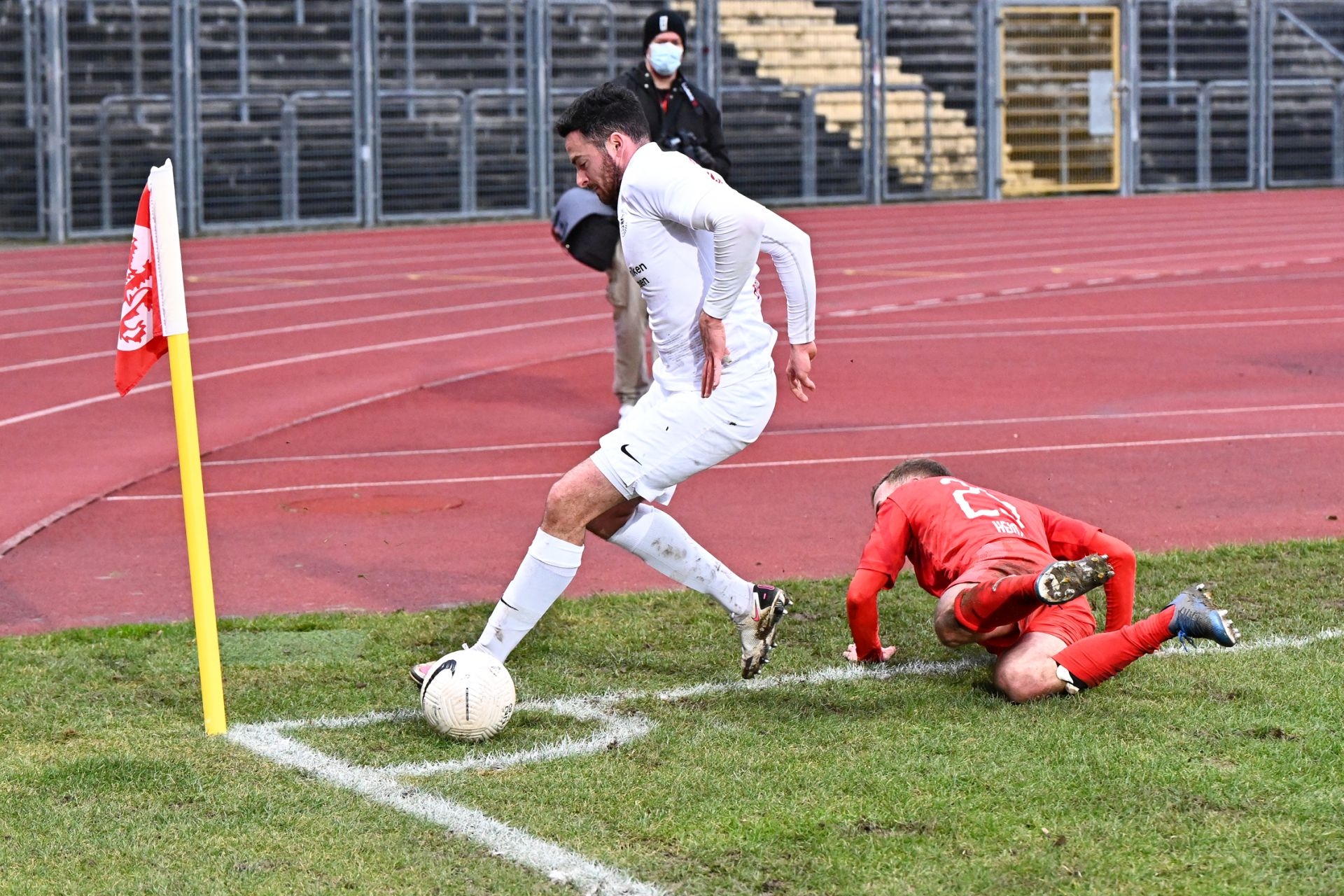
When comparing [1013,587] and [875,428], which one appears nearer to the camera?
[1013,587]

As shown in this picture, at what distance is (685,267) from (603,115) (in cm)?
53

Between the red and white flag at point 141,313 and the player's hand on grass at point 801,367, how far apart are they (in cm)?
195

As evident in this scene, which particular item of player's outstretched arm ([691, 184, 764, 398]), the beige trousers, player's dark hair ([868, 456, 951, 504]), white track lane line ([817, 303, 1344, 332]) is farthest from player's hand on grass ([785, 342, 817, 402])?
white track lane line ([817, 303, 1344, 332])

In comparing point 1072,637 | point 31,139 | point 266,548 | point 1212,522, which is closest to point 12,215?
point 31,139

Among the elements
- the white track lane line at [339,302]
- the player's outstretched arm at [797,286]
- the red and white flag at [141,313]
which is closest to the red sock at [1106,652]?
the player's outstretched arm at [797,286]

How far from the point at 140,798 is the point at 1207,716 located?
2989mm

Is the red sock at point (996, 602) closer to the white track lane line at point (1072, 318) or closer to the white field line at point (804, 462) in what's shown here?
the white field line at point (804, 462)

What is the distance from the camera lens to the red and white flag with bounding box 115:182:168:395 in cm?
539

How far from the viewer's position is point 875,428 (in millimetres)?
10938

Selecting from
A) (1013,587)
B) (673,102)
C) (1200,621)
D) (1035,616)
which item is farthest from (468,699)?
(673,102)

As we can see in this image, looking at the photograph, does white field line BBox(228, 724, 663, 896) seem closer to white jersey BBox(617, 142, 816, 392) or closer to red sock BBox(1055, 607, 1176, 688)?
white jersey BBox(617, 142, 816, 392)

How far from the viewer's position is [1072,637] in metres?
5.68

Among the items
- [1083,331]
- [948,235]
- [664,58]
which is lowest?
[1083,331]

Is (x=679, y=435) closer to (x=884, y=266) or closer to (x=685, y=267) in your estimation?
(x=685, y=267)
